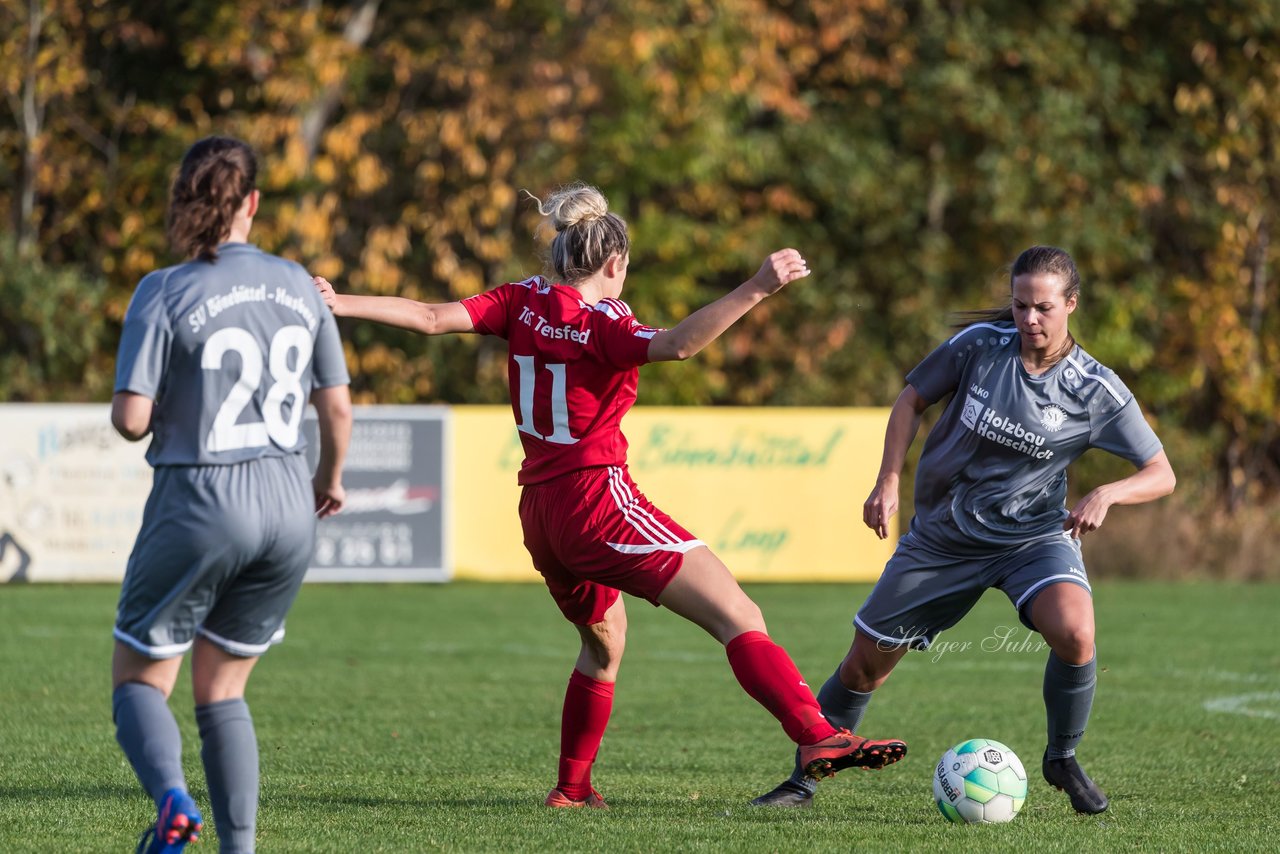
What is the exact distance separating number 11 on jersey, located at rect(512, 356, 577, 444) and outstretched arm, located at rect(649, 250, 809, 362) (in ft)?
1.61

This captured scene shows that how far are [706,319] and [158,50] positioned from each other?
58.4 feet

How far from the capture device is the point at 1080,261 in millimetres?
21516

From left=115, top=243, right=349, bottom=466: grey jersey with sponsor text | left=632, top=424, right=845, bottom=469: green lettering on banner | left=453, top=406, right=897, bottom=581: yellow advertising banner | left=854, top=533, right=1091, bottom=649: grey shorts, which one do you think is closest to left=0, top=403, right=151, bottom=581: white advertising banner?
left=453, top=406, right=897, bottom=581: yellow advertising banner

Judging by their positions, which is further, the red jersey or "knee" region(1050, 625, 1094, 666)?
"knee" region(1050, 625, 1094, 666)

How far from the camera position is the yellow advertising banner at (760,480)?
52.2 ft

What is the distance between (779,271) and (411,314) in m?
1.22

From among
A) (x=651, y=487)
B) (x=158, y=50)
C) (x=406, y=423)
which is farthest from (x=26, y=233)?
(x=651, y=487)

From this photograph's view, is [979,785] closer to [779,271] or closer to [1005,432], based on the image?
[1005,432]

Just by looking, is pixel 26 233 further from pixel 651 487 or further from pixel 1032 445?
pixel 1032 445

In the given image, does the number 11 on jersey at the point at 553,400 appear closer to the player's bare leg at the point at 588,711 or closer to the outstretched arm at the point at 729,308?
the outstretched arm at the point at 729,308

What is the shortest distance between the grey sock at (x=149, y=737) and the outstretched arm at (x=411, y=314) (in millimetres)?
1445

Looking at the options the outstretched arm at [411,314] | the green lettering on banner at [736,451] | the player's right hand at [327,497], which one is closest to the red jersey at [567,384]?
the outstretched arm at [411,314]

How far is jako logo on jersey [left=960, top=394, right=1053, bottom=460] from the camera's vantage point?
5402mm

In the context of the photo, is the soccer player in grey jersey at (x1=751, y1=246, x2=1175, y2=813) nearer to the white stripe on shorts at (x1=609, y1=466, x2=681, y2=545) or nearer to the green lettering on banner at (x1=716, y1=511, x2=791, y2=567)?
the white stripe on shorts at (x1=609, y1=466, x2=681, y2=545)
